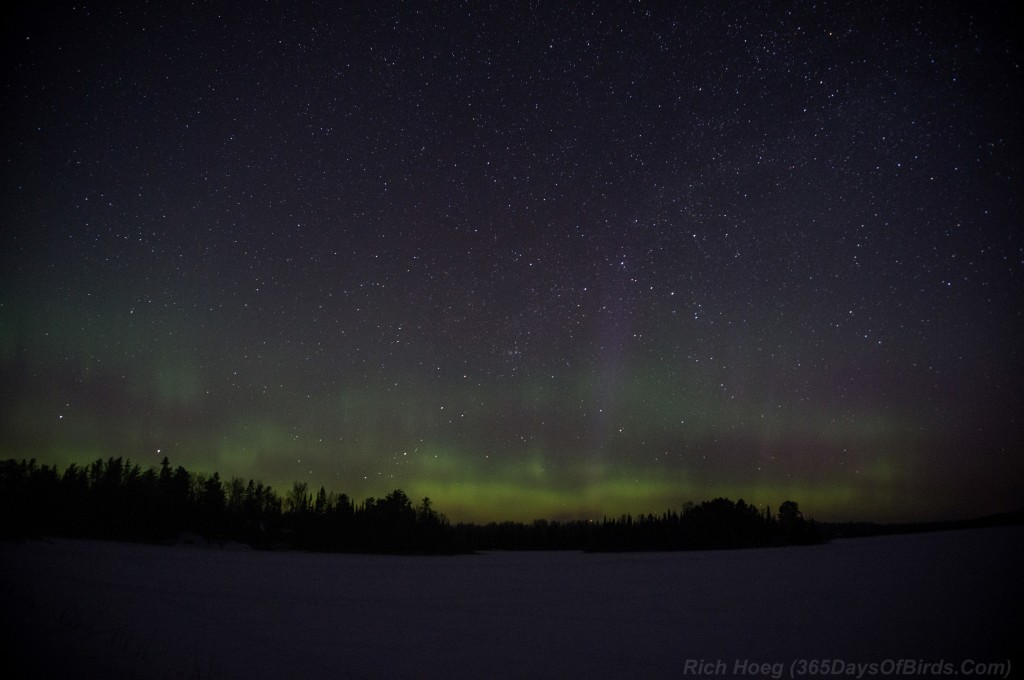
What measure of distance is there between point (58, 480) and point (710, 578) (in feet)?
298

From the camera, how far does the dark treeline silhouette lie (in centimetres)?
7206

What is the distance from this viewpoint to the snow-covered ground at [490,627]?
1023 cm

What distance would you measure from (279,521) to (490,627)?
291ft

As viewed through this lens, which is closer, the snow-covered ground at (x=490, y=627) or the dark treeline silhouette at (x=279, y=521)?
the snow-covered ground at (x=490, y=627)

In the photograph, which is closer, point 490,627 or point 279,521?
point 490,627

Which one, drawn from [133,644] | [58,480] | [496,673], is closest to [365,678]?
[496,673]

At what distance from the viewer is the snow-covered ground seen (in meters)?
10.2

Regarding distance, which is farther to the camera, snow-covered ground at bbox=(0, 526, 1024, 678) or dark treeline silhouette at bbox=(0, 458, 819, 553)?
dark treeline silhouette at bbox=(0, 458, 819, 553)

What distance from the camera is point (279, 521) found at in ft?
298

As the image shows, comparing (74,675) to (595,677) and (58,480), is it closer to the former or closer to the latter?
(595,677)

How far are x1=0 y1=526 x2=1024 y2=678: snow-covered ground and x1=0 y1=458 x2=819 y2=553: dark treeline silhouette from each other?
5439 cm

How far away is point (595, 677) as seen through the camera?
33.4 ft

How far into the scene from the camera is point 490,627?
15141 millimetres

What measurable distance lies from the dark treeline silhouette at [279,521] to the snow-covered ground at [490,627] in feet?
178
